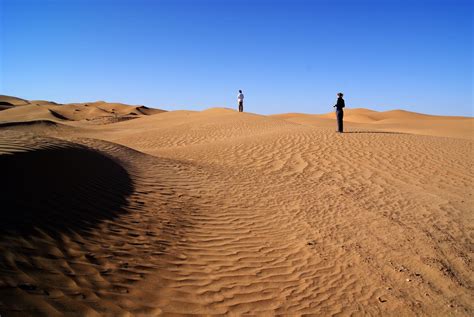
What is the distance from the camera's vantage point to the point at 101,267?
147 inches

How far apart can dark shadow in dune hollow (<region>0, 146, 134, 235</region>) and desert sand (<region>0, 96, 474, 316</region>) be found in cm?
3

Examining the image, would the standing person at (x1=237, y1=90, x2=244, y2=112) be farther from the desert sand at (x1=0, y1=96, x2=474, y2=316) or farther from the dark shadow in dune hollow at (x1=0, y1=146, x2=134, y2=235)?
the dark shadow in dune hollow at (x1=0, y1=146, x2=134, y2=235)

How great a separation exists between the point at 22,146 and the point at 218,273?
4.71 m

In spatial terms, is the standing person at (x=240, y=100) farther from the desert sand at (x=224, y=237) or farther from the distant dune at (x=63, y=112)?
the distant dune at (x=63, y=112)

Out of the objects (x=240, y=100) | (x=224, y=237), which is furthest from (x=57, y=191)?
(x=240, y=100)

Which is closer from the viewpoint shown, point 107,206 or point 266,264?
point 266,264

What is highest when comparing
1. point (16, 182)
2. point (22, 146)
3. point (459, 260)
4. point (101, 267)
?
point (22, 146)

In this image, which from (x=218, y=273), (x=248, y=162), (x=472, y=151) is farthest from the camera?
(x=472, y=151)

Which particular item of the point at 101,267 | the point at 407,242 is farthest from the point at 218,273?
the point at 407,242

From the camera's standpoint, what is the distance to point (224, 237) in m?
5.44

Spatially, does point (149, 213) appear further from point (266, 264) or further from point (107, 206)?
point (266, 264)

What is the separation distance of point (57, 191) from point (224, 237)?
2.82 meters

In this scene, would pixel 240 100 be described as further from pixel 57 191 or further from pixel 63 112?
pixel 63 112

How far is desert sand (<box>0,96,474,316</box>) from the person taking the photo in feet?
11.4
